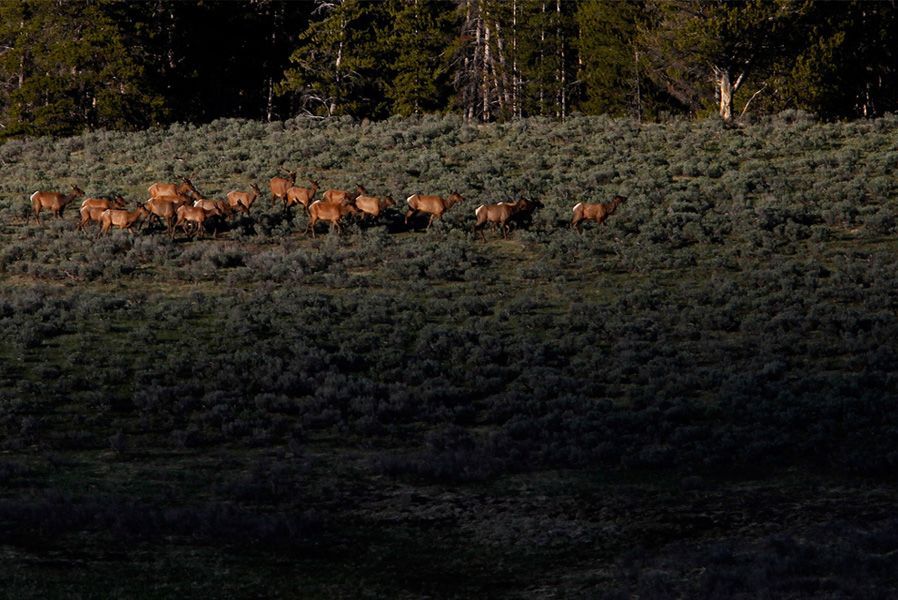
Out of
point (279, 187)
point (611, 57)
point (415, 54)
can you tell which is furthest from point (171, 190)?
point (611, 57)

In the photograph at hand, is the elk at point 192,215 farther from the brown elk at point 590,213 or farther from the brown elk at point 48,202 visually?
the brown elk at point 590,213

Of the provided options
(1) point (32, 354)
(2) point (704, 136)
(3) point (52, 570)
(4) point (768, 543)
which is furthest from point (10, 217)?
(4) point (768, 543)

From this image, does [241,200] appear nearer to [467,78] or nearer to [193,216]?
[193,216]

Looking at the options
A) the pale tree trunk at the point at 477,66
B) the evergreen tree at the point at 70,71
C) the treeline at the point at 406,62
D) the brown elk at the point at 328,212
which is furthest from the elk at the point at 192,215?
the pale tree trunk at the point at 477,66

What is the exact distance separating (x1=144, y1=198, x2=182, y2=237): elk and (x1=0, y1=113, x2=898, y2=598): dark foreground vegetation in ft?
1.77

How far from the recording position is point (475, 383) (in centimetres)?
2000

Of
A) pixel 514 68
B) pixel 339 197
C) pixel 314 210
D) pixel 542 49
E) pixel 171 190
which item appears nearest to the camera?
pixel 314 210

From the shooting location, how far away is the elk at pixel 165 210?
101 feet

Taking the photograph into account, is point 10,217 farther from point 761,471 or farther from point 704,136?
point 761,471

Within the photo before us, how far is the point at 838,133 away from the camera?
38.8 metres

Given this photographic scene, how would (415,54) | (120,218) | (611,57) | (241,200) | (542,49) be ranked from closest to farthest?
1. (120,218)
2. (241,200)
3. (611,57)
4. (415,54)
5. (542,49)

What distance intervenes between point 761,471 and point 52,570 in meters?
8.06

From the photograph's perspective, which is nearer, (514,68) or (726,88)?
(726,88)

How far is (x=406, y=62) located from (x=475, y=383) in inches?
1396
